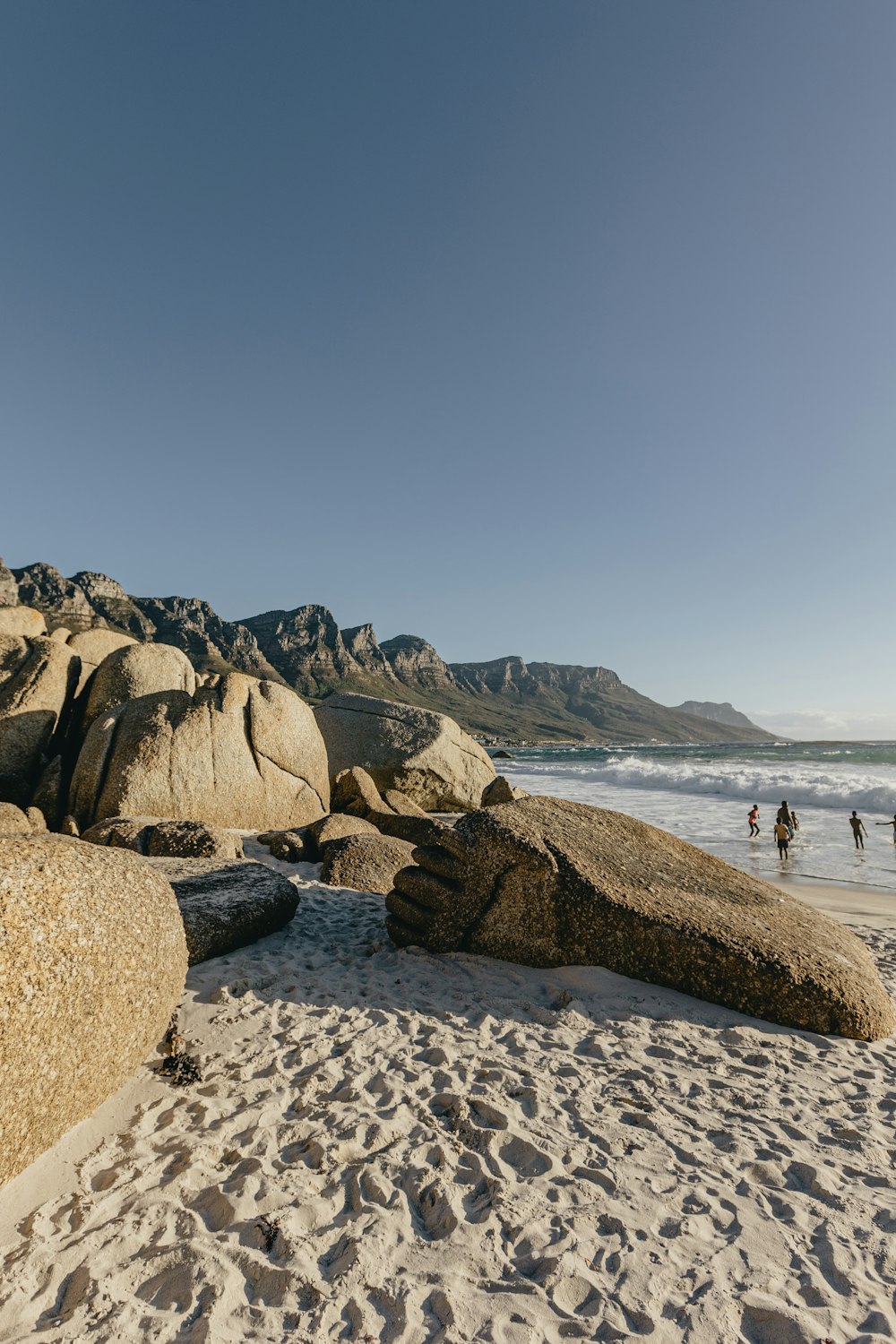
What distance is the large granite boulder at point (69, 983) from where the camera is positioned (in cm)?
307

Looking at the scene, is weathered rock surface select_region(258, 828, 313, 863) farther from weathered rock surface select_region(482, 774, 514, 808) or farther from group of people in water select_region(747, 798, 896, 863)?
group of people in water select_region(747, 798, 896, 863)

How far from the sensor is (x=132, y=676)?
37.8ft

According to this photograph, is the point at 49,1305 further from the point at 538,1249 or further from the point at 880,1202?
the point at 880,1202

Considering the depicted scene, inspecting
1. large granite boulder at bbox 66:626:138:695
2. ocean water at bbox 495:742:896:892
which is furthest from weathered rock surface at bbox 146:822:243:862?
ocean water at bbox 495:742:896:892

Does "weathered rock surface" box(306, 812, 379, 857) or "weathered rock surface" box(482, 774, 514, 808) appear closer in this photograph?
"weathered rock surface" box(306, 812, 379, 857)

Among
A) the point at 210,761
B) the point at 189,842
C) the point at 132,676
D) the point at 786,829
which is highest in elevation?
the point at 132,676

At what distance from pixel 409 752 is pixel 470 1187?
14.7 m

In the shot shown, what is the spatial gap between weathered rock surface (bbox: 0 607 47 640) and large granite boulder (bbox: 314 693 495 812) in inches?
317

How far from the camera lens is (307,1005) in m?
5.07

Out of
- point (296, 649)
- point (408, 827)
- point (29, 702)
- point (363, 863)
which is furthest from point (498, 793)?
point (296, 649)

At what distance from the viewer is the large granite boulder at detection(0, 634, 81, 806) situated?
10391 millimetres

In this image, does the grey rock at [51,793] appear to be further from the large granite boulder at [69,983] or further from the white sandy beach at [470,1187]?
the large granite boulder at [69,983]

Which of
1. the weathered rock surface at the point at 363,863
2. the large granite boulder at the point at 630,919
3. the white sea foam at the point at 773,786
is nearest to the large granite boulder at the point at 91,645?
the weathered rock surface at the point at 363,863

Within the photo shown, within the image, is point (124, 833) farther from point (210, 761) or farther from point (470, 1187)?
point (470, 1187)
